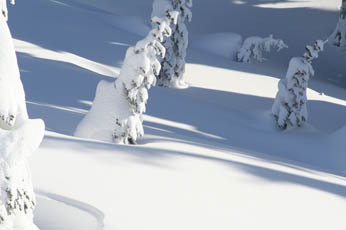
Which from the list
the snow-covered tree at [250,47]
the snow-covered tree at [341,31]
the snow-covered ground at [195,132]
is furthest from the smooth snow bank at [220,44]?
the snow-covered tree at [341,31]

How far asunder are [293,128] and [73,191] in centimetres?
1007

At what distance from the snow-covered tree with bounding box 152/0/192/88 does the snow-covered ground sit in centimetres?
44

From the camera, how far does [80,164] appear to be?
7.50 meters

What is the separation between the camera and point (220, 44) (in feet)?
78.4

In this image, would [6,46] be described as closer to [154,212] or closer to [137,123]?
[154,212]

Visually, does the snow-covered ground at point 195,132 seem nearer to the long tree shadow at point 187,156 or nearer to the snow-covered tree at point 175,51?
the long tree shadow at point 187,156

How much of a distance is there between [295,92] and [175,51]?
140 inches

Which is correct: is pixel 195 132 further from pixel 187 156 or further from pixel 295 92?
pixel 187 156

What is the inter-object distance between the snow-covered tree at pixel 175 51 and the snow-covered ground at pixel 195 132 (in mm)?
443

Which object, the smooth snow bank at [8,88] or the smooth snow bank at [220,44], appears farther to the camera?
the smooth snow bank at [220,44]

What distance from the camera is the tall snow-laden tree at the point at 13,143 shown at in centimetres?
465

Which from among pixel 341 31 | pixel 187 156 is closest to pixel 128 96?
pixel 187 156

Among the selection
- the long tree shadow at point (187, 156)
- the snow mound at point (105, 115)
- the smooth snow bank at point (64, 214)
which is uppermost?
the snow mound at point (105, 115)

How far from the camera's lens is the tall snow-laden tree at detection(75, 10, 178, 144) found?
9.62 metres
